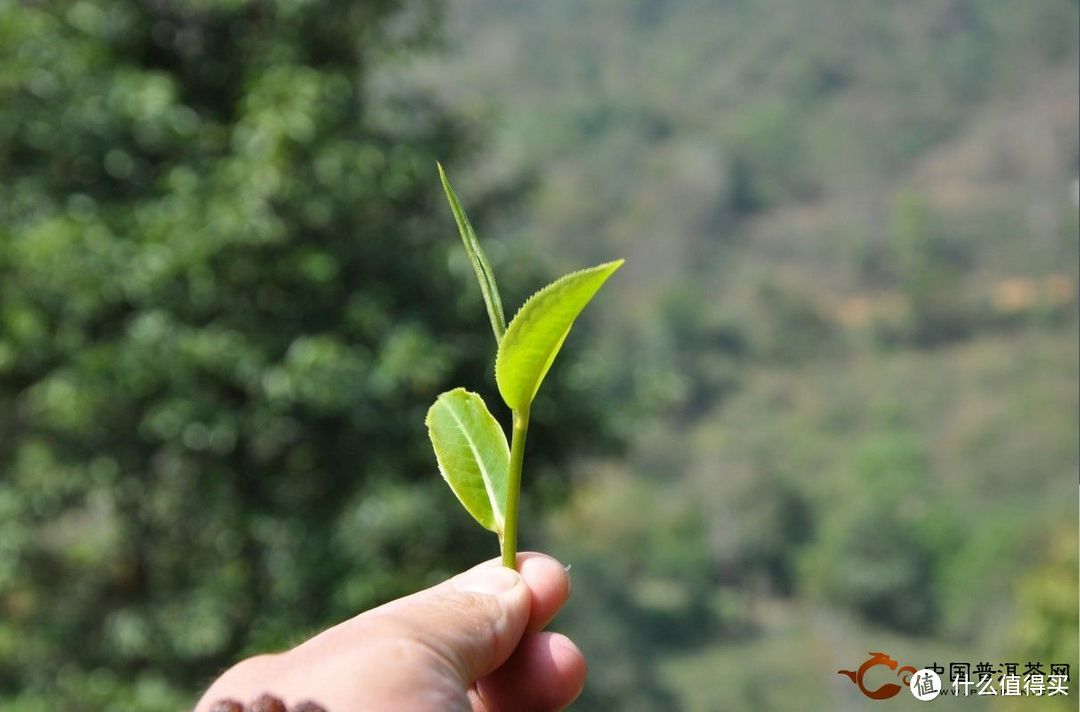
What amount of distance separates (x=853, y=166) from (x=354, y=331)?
11.6 meters

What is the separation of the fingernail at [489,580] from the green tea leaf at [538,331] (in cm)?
13

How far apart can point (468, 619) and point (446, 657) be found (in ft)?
0.10

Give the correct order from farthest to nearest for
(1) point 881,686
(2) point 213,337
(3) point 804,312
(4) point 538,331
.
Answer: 1. (3) point 804,312
2. (2) point 213,337
3. (1) point 881,686
4. (4) point 538,331

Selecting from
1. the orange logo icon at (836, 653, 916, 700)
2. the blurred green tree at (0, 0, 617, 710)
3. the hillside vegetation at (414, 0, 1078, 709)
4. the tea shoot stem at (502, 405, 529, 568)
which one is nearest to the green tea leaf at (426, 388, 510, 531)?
the tea shoot stem at (502, 405, 529, 568)

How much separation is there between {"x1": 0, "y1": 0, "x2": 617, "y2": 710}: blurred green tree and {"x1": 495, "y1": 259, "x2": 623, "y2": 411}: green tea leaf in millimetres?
2073

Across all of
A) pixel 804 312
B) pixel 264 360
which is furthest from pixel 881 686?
pixel 804 312

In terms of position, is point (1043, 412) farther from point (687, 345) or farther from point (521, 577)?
point (521, 577)

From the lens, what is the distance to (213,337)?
2779 mm

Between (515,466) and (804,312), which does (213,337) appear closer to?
(515,466)

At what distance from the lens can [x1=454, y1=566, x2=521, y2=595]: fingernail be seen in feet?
2.47

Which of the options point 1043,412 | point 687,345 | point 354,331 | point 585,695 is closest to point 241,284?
point 354,331

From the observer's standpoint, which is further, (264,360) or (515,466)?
(264,360)

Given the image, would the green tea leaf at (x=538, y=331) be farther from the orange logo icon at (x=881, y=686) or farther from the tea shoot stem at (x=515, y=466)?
the orange logo icon at (x=881, y=686)

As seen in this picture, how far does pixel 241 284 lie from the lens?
2.90 meters
